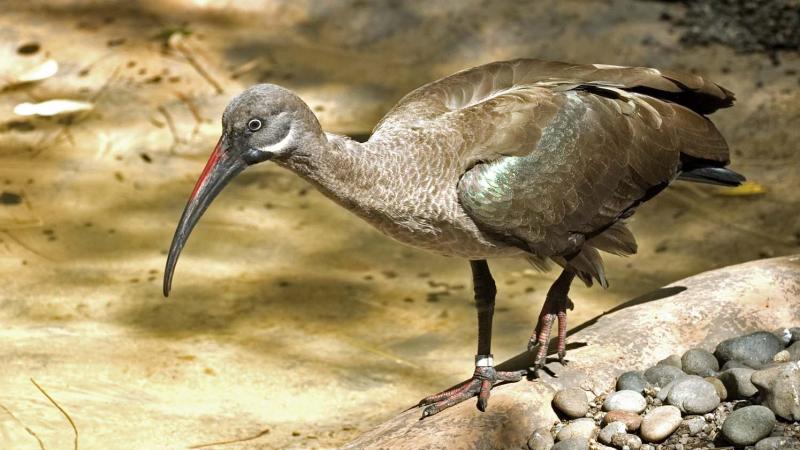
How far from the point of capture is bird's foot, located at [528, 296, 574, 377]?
386 centimetres

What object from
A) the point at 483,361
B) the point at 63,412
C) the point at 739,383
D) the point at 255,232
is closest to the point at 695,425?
the point at 739,383

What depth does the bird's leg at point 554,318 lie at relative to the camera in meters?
3.91

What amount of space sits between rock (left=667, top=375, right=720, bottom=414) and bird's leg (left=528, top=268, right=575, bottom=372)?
41cm

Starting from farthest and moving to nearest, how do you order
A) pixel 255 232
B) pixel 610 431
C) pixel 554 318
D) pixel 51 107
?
pixel 51 107
pixel 255 232
pixel 554 318
pixel 610 431

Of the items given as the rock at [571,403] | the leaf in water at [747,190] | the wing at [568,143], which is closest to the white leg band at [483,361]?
the rock at [571,403]

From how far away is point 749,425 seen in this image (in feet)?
11.1

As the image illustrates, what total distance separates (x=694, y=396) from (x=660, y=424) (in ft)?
0.58

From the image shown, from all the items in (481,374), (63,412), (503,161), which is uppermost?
(503,161)

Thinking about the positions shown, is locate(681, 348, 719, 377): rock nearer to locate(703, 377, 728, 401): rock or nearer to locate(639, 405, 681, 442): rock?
locate(703, 377, 728, 401): rock

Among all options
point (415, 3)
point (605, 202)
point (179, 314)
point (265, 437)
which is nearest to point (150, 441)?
point (265, 437)

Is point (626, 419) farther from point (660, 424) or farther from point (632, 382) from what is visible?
point (632, 382)

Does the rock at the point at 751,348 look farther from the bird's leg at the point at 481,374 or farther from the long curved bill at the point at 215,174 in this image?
the long curved bill at the point at 215,174

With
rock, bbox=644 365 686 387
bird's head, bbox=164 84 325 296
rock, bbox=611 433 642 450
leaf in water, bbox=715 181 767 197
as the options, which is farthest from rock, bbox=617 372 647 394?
leaf in water, bbox=715 181 767 197

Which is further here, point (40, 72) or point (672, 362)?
point (40, 72)
